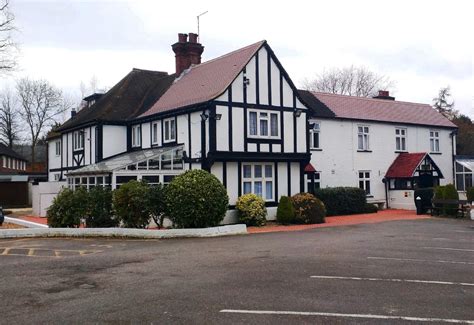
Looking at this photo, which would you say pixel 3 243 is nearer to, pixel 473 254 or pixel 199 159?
pixel 199 159

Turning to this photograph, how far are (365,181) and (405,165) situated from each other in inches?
106

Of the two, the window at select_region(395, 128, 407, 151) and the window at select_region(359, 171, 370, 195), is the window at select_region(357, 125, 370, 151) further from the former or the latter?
the window at select_region(395, 128, 407, 151)

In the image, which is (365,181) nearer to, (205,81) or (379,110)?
(379,110)

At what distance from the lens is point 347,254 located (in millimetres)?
12633

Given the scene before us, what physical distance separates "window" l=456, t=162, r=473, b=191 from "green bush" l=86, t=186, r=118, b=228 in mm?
25024

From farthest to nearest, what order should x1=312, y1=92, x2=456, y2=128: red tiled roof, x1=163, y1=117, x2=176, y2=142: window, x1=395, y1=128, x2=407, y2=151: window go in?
x1=395, y1=128, x2=407, y2=151: window < x1=312, y1=92, x2=456, y2=128: red tiled roof < x1=163, y1=117, x2=176, y2=142: window

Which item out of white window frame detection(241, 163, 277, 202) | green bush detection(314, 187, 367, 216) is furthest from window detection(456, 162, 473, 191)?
white window frame detection(241, 163, 277, 202)

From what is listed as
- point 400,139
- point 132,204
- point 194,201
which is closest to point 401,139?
point 400,139

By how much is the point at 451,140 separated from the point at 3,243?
29.7 meters

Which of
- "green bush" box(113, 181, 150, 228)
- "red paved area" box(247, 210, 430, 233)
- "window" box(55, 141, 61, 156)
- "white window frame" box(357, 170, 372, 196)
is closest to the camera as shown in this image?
"green bush" box(113, 181, 150, 228)

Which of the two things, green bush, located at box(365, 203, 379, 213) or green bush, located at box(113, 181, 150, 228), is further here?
green bush, located at box(365, 203, 379, 213)

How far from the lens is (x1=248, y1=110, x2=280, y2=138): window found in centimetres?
2234

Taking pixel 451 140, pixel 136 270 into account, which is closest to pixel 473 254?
pixel 136 270

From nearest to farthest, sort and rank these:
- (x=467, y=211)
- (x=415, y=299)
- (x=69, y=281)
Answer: (x=415, y=299)
(x=69, y=281)
(x=467, y=211)
